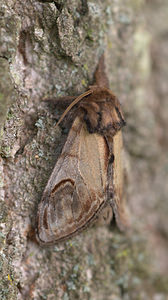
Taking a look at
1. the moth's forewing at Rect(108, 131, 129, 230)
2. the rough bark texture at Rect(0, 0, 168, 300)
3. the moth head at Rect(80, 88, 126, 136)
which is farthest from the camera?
the moth's forewing at Rect(108, 131, 129, 230)

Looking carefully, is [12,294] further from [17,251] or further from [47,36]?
[47,36]

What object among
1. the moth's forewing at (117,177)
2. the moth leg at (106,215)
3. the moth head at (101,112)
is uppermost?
the moth head at (101,112)

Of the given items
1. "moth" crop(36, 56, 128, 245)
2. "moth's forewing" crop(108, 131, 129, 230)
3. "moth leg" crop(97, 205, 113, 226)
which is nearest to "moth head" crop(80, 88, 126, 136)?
"moth" crop(36, 56, 128, 245)

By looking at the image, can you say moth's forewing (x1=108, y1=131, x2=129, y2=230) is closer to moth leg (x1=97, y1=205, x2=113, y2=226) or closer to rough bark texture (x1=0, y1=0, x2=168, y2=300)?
moth leg (x1=97, y1=205, x2=113, y2=226)

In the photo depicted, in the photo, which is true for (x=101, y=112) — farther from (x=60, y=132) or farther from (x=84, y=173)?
(x=84, y=173)

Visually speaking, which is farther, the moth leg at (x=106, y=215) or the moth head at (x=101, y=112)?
the moth leg at (x=106, y=215)

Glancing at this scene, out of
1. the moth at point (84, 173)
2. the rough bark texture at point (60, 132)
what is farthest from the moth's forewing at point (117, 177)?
the rough bark texture at point (60, 132)

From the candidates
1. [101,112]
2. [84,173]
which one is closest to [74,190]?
[84,173]

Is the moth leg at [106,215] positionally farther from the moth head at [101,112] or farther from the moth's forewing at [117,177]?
the moth head at [101,112]
